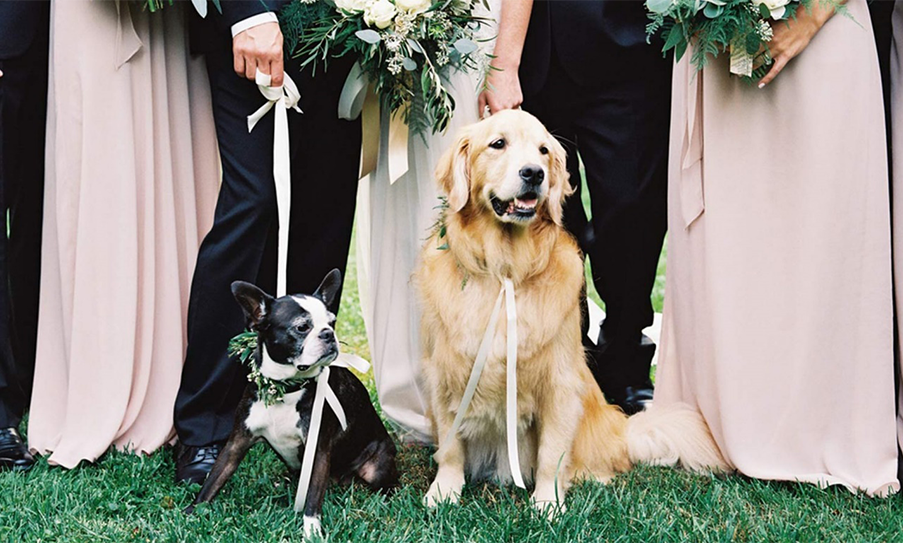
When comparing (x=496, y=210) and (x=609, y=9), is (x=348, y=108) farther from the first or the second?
(x=609, y=9)

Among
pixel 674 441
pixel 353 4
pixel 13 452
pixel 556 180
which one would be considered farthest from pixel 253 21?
pixel 674 441

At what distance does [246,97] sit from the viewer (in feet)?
11.1

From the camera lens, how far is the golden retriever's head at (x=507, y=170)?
3.26 meters

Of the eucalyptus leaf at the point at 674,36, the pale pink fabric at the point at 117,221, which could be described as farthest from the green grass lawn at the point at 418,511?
the eucalyptus leaf at the point at 674,36

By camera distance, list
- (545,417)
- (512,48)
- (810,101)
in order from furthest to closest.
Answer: (512,48) → (545,417) → (810,101)

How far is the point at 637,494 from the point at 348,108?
1690mm

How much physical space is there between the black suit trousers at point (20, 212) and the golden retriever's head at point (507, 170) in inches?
60.3

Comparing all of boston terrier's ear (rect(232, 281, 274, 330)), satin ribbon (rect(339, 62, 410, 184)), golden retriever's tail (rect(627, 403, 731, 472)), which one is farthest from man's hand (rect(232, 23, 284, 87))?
golden retriever's tail (rect(627, 403, 731, 472))

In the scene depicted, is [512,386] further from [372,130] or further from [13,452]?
[13,452]

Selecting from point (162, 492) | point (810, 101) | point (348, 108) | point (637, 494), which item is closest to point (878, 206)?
point (810, 101)

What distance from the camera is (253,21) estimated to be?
318 cm

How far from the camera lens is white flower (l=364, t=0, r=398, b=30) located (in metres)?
3.21

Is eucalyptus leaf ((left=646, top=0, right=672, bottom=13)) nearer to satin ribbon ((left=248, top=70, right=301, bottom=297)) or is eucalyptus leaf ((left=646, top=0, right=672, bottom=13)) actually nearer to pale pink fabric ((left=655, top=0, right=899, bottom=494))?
pale pink fabric ((left=655, top=0, right=899, bottom=494))

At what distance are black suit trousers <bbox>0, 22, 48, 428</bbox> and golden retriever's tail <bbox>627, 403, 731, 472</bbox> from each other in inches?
91.8
